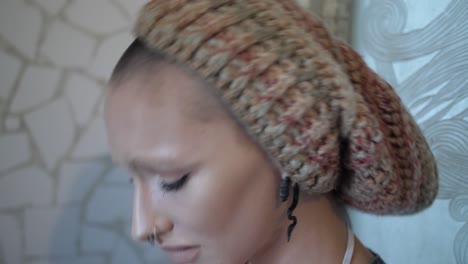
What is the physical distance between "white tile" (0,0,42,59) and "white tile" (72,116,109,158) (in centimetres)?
25

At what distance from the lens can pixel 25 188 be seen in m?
0.96

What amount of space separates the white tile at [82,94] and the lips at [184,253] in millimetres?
626

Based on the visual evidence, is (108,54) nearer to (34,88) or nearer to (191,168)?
(34,88)

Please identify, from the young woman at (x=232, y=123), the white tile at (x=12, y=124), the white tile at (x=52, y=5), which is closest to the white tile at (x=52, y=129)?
the white tile at (x=12, y=124)

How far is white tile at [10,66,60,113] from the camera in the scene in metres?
0.92

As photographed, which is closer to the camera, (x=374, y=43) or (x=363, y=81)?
(x=363, y=81)

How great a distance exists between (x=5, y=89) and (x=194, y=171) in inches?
30.4

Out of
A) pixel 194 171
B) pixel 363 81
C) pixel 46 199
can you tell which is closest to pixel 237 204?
pixel 194 171

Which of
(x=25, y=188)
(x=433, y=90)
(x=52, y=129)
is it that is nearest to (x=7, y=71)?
(x=52, y=129)

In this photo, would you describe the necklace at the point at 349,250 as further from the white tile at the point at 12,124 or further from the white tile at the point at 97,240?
the white tile at the point at 12,124

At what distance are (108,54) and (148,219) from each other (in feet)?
2.10

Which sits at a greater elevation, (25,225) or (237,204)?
(237,204)

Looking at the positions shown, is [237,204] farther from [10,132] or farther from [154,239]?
[10,132]

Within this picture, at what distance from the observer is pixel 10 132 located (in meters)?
0.93
